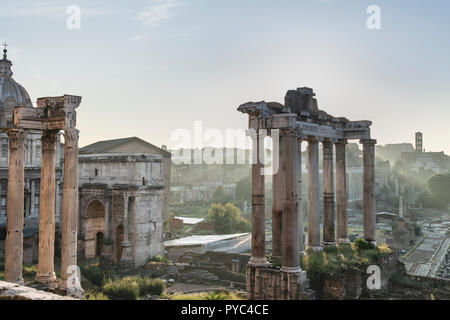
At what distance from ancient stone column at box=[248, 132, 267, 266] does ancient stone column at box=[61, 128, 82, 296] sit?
579 cm

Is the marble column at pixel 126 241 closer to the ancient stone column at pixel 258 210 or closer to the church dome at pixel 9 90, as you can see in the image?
the church dome at pixel 9 90

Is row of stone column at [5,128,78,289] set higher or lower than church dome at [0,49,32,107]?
lower

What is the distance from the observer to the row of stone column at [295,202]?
13.7m

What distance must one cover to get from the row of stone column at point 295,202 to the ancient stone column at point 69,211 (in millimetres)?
5809

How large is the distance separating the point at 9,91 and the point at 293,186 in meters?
28.8

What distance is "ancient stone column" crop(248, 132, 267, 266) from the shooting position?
14.1 meters

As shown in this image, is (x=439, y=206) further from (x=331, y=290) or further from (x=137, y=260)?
(x=331, y=290)

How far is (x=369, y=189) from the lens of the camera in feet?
59.4

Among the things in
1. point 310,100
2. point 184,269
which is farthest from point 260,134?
point 184,269

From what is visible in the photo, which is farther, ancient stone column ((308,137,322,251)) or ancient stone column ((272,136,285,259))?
ancient stone column ((308,137,322,251))

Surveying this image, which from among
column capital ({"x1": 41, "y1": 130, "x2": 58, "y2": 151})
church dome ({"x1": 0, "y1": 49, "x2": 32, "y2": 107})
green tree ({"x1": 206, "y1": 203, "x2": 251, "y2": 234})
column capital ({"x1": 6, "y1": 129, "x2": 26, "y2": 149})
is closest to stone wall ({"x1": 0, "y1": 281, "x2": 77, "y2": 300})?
column capital ({"x1": 6, "y1": 129, "x2": 26, "y2": 149})

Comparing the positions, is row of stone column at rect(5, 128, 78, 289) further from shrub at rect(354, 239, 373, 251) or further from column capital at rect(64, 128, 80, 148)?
shrub at rect(354, 239, 373, 251)

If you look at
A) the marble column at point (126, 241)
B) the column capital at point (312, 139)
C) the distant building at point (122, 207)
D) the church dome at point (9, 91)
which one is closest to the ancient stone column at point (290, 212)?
the column capital at point (312, 139)

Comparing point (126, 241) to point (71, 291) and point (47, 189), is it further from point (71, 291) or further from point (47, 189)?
point (71, 291)
